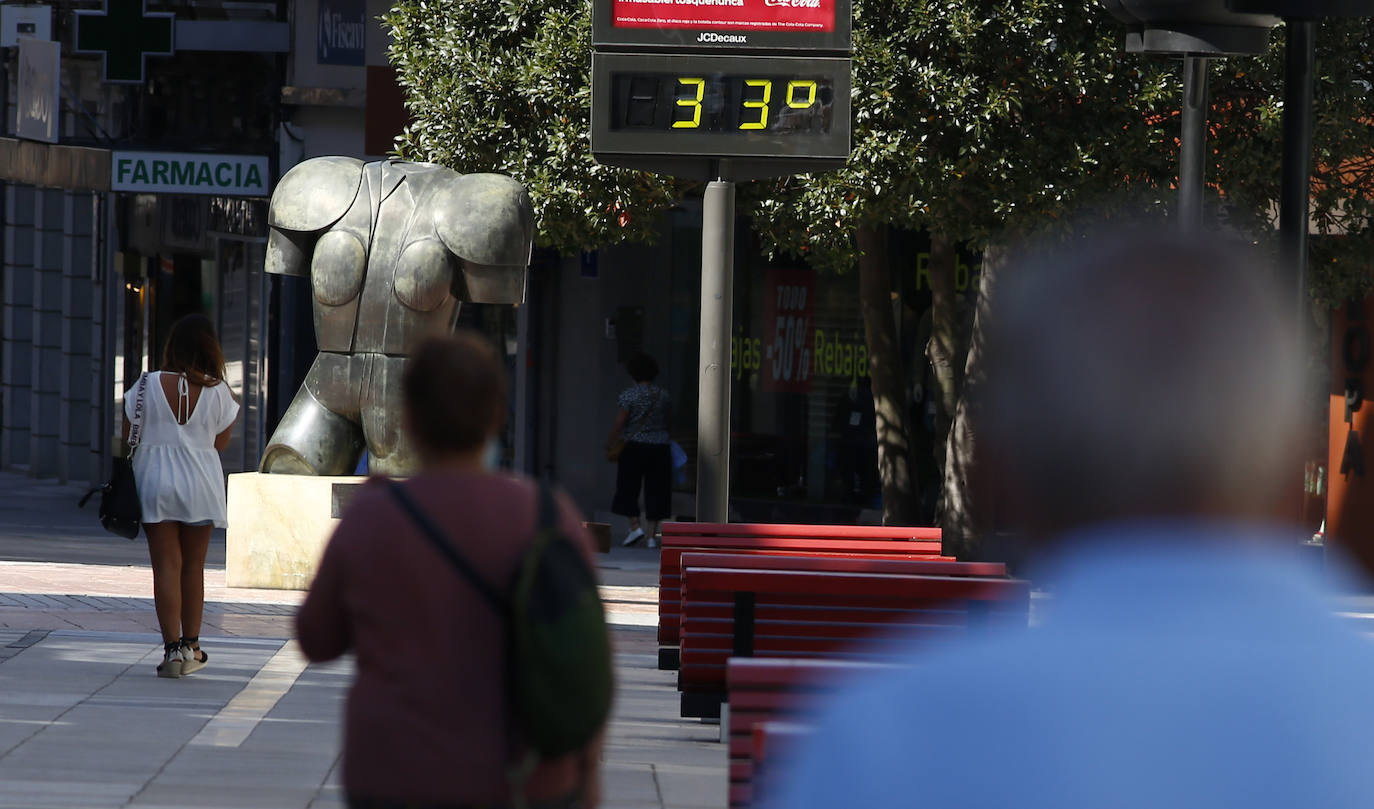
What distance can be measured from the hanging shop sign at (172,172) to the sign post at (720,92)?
9904 millimetres

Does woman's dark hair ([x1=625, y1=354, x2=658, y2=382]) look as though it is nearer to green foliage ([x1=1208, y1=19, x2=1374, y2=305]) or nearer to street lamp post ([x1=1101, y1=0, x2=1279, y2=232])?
green foliage ([x1=1208, y1=19, x2=1374, y2=305])

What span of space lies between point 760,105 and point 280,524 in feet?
15.7

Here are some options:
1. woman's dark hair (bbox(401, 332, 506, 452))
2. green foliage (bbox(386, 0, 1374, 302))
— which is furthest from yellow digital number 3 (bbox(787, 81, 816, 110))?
woman's dark hair (bbox(401, 332, 506, 452))

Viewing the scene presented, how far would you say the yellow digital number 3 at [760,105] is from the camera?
884 cm

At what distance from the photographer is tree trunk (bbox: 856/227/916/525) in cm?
1589

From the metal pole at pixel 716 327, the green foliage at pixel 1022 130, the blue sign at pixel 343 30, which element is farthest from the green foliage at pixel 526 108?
the metal pole at pixel 716 327

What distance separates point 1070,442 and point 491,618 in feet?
3.23

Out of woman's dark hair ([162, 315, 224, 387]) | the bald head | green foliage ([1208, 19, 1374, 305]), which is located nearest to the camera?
the bald head

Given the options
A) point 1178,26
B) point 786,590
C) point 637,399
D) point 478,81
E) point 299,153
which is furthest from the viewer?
point 299,153

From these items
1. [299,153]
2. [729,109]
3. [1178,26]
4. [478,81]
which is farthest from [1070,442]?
[299,153]

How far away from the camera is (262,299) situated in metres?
19.6

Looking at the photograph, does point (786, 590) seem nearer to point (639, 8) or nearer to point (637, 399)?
point (639, 8)

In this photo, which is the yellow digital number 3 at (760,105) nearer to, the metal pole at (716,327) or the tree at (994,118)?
the metal pole at (716,327)

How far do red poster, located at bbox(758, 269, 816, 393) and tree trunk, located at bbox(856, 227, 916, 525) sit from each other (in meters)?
2.52
